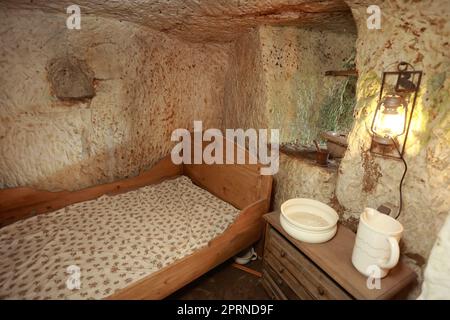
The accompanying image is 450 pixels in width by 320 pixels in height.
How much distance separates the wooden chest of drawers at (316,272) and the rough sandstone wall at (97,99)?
1765 millimetres

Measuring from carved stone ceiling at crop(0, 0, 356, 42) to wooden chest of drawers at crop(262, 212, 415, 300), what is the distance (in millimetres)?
1552

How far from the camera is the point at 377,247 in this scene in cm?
117

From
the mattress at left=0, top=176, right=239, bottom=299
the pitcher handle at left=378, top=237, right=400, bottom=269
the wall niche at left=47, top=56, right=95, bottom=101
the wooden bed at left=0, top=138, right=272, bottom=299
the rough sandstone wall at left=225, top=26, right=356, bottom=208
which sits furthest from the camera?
the rough sandstone wall at left=225, top=26, right=356, bottom=208

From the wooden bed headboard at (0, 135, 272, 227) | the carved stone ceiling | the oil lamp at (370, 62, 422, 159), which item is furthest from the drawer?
the carved stone ceiling

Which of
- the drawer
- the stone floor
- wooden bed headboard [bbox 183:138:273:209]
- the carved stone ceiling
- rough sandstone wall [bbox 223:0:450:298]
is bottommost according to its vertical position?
the stone floor

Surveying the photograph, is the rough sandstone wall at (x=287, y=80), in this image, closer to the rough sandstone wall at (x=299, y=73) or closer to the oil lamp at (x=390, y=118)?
the rough sandstone wall at (x=299, y=73)

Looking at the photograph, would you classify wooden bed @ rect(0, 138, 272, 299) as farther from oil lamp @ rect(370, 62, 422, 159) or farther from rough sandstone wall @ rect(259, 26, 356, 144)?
oil lamp @ rect(370, 62, 422, 159)

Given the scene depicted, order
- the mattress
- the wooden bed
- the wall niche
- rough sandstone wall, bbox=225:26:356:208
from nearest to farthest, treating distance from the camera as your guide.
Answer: the mattress, the wooden bed, the wall niche, rough sandstone wall, bbox=225:26:356:208

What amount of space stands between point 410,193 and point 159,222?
1.80m

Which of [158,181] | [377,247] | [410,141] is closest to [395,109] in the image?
[410,141]

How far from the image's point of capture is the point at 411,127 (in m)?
1.32

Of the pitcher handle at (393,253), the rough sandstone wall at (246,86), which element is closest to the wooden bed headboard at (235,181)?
the rough sandstone wall at (246,86)

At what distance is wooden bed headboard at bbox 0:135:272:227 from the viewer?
193 cm

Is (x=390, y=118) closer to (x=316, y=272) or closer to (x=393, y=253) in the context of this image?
(x=393, y=253)
